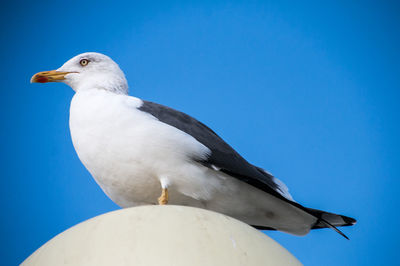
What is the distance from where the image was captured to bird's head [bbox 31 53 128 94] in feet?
6.88

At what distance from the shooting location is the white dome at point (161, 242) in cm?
111

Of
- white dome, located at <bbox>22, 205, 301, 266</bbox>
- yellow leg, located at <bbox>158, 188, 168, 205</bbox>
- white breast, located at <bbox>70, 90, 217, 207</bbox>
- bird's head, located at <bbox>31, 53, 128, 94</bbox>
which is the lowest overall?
white dome, located at <bbox>22, 205, 301, 266</bbox>

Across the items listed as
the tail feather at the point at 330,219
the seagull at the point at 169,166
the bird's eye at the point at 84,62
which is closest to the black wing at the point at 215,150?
the seagull at the point at 169,166

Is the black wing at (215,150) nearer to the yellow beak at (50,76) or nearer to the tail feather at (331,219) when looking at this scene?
the tail feather at (331,219)

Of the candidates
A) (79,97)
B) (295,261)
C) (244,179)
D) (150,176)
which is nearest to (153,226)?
(295,261)

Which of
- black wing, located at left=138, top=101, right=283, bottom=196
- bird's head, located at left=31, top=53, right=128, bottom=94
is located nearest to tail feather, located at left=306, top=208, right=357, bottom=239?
black wing, located at left=138, top=101, right=283, bottom=196

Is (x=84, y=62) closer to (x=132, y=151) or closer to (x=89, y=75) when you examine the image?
(x=89, y=75)

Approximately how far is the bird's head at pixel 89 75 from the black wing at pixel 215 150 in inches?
9.0

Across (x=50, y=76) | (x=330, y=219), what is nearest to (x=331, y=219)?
(x=330, y=219)

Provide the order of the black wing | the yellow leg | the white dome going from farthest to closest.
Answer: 1. the black wing
2. the yellow leg
3. the white dome

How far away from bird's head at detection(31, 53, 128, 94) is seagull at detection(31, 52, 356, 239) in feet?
0.18

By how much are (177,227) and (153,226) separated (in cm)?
5

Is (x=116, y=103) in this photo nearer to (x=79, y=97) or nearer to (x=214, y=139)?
(x=79, y=97)

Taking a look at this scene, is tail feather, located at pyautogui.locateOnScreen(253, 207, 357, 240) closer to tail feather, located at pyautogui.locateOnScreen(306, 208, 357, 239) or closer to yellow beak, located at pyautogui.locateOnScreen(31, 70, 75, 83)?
tail feather, located at pyautogui.locateOnScreen(306, 208, 357, 239)
